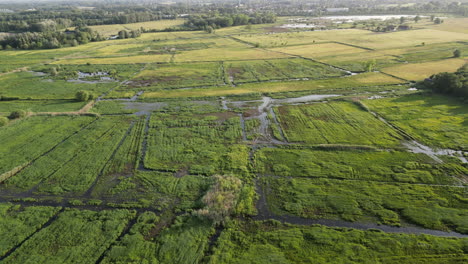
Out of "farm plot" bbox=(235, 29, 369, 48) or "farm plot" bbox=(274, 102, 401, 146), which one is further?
"farm plot" bbox=(235, 29, 369, 48)

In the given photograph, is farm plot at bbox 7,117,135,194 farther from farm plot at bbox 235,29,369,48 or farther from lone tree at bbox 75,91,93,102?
farm plot at bbox 235,29,369,48

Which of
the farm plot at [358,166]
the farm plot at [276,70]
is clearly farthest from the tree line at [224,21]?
the farm plot at [358,166]

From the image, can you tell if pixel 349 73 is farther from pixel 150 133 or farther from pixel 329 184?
pixel 150 133

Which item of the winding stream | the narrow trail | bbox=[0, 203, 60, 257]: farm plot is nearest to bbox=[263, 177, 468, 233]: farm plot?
the winding stream

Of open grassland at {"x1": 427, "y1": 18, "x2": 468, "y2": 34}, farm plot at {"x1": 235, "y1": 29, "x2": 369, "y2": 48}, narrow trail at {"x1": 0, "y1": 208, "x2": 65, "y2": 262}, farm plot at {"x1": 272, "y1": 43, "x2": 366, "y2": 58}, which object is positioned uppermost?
open grassland at {"x1": 427, "y1": 18, "x2": 468, "y2": 34}

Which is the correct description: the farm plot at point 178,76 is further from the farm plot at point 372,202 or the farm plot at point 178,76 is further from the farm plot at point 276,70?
the farm plot at point 372,202

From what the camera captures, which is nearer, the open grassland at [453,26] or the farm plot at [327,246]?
the farm plot at [327,246]
